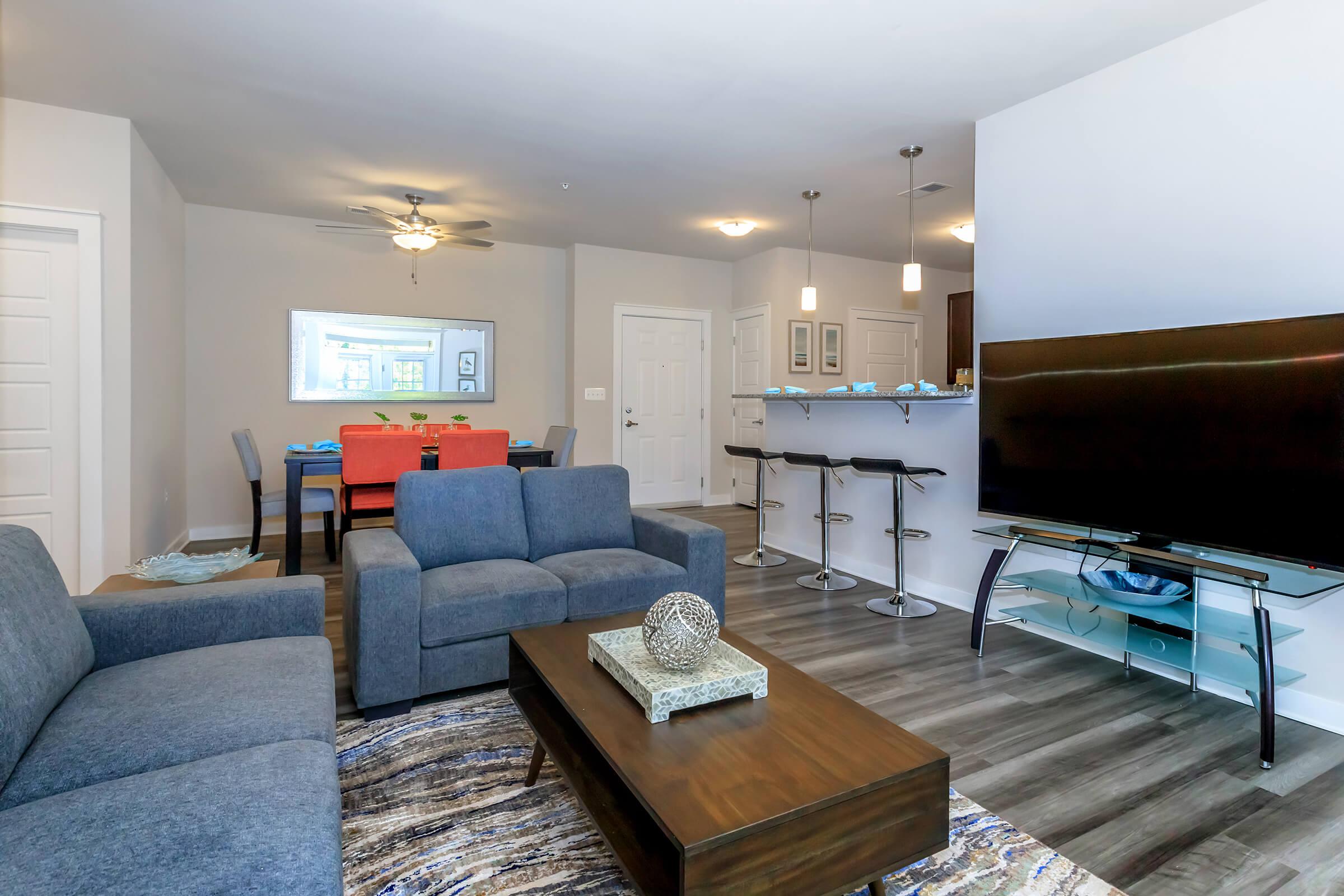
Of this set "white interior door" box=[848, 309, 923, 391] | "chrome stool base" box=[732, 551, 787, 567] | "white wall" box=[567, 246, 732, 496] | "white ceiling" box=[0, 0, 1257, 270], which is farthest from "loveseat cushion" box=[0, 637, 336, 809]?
"white interior door" box=[848, 309, 923, 391]

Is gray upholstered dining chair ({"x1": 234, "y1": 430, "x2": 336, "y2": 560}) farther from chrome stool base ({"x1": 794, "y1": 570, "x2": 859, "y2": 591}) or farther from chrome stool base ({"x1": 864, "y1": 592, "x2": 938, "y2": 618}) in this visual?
chrome stool base ({"x1": 864, "y1": 592, "x2": 938, "y2": 618})

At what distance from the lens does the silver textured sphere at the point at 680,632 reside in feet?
5.30

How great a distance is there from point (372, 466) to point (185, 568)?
1962 millimetres

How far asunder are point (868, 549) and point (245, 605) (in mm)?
3571

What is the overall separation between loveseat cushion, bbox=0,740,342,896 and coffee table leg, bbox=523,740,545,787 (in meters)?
0.73

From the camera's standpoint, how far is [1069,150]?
3.29 meters

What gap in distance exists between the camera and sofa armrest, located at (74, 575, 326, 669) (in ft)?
5.95

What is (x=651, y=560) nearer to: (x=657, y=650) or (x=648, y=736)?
(x=657, y=650)

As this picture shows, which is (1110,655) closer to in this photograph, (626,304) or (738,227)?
(738,227)

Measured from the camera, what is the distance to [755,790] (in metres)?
1.25

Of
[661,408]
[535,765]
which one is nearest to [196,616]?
[535,765]

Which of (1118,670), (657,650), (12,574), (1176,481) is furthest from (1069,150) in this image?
(12,574)

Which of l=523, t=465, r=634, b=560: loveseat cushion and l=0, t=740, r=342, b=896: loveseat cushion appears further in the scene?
l=523, t=465, r=634, b=560: loveseat cushion

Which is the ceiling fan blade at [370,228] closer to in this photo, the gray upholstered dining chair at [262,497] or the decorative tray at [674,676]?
the gray upholstered dining chair at [262,497]
